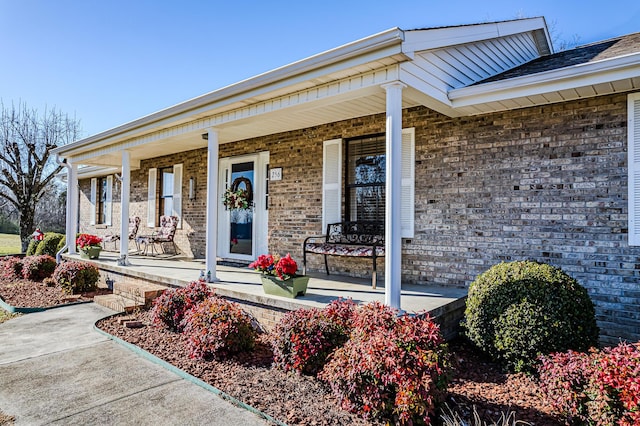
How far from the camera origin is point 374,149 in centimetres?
621

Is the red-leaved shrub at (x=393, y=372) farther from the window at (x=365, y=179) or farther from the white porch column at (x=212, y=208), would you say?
the white porch column at (x=212, y=208)

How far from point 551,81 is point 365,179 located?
2826mm

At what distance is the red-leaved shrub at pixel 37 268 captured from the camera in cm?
855

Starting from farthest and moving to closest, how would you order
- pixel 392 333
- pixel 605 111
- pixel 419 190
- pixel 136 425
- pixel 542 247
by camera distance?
pixel 419 190 < pixel 542 247 < pixel 605 111 < pixel 392 333 < pixel 136 425

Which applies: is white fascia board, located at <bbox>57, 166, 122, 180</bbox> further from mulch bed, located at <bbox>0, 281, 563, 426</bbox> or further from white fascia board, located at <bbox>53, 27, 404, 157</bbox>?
mulch bed, located at <bbox>0, 281, 563, 426</bbox>

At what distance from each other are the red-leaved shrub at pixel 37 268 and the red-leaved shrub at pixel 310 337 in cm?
729

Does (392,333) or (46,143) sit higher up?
(46,143)

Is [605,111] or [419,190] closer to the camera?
[605,111]

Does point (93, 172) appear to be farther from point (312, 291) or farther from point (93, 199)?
point (312, 291)

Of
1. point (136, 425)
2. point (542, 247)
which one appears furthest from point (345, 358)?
point (542, 247)

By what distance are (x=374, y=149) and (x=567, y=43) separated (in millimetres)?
13654

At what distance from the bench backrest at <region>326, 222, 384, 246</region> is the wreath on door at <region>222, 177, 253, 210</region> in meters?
2.27

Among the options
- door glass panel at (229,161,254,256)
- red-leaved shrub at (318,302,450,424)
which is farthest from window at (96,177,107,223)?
red-leaved shrub at (318,302,450,424)

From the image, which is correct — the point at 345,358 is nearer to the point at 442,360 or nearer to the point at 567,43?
the point at 442,360
